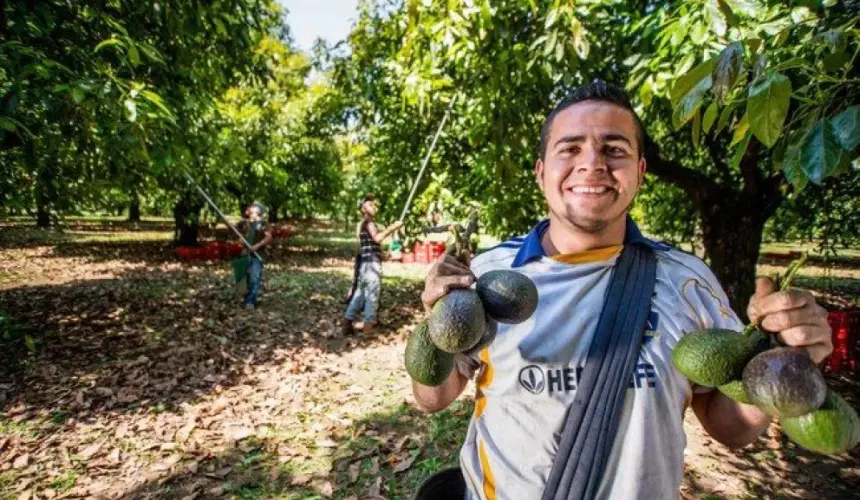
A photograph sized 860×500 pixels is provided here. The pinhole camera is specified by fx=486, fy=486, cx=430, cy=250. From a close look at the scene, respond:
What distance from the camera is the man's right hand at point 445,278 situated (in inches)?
53.6

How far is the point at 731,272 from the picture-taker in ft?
A: 22.1

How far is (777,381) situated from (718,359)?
0.15 m

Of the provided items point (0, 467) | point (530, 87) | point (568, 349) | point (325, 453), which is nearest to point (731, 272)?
point (530, 87)

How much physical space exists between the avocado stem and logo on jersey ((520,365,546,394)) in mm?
596

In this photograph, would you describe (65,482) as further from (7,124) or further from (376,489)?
(7,124)

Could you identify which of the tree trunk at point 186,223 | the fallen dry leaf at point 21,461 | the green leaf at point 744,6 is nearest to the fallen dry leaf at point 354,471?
the fallen dry leaf at point 21,461

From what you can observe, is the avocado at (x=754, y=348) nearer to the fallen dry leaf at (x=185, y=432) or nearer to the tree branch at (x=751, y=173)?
the fallen dry leaf at (x=185, y=432)

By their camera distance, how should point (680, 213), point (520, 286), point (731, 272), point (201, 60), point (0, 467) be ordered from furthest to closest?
1. point (680, 213)
2. point (201, 60)
3. point (731, 272)
4. point (0, 467)
5. point (520, 286)

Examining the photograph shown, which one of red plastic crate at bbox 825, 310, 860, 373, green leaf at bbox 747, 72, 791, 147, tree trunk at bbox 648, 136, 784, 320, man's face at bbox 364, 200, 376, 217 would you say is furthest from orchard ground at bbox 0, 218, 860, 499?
green leaf at bbox 747, 72, 791, 147

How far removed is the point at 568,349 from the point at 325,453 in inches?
141

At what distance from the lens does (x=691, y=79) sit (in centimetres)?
167

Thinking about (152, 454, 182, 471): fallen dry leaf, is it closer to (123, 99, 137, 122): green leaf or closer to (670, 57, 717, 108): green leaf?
(123, 99, 137, 122): green leaf

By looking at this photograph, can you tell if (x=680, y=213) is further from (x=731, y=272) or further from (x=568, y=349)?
(x=568, y=349)

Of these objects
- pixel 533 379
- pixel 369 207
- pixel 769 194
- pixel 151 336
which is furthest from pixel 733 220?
pixel 151 336
